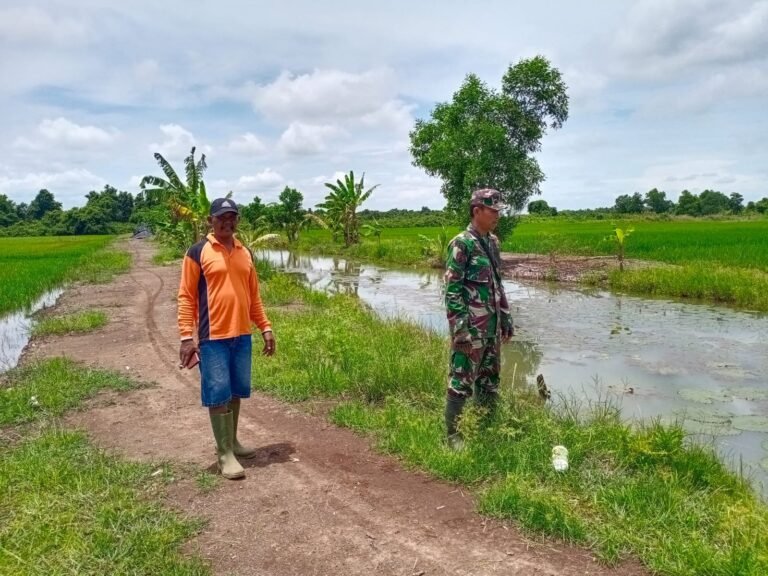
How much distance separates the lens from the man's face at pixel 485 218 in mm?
4008

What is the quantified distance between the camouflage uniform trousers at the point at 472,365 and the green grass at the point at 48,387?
3745 millimetres

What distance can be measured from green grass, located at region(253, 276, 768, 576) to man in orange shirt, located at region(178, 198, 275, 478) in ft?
4.11

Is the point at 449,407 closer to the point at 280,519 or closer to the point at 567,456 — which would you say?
the point at 567,456

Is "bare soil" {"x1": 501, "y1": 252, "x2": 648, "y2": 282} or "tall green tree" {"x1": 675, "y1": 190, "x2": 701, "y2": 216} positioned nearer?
"bare soil" {"x1": 501, "y1": 252, "x2": 648, "y2": 282}

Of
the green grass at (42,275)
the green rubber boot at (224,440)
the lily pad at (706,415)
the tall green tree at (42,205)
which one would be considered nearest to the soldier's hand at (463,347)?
the green rubber boot at (224,440)

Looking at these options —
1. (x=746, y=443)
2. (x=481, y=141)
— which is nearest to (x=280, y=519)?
(x=746, y=443)

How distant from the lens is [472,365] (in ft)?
13.8

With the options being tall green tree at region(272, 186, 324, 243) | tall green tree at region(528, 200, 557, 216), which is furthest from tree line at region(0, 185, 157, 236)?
tall green tree at region(528, 200, 557, 216)

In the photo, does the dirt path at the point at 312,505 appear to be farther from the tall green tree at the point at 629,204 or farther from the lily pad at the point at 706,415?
the tall green tree at the point at 629,204

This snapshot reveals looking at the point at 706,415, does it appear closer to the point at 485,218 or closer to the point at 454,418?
the point at 454,418

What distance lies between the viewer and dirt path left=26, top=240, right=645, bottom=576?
303 centimetres

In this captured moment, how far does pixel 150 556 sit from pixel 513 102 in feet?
63.7

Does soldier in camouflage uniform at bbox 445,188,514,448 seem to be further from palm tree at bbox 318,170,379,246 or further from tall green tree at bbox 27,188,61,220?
tall green tree at bbox 27,188,61,220

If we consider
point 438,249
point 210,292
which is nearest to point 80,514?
point 210,292
